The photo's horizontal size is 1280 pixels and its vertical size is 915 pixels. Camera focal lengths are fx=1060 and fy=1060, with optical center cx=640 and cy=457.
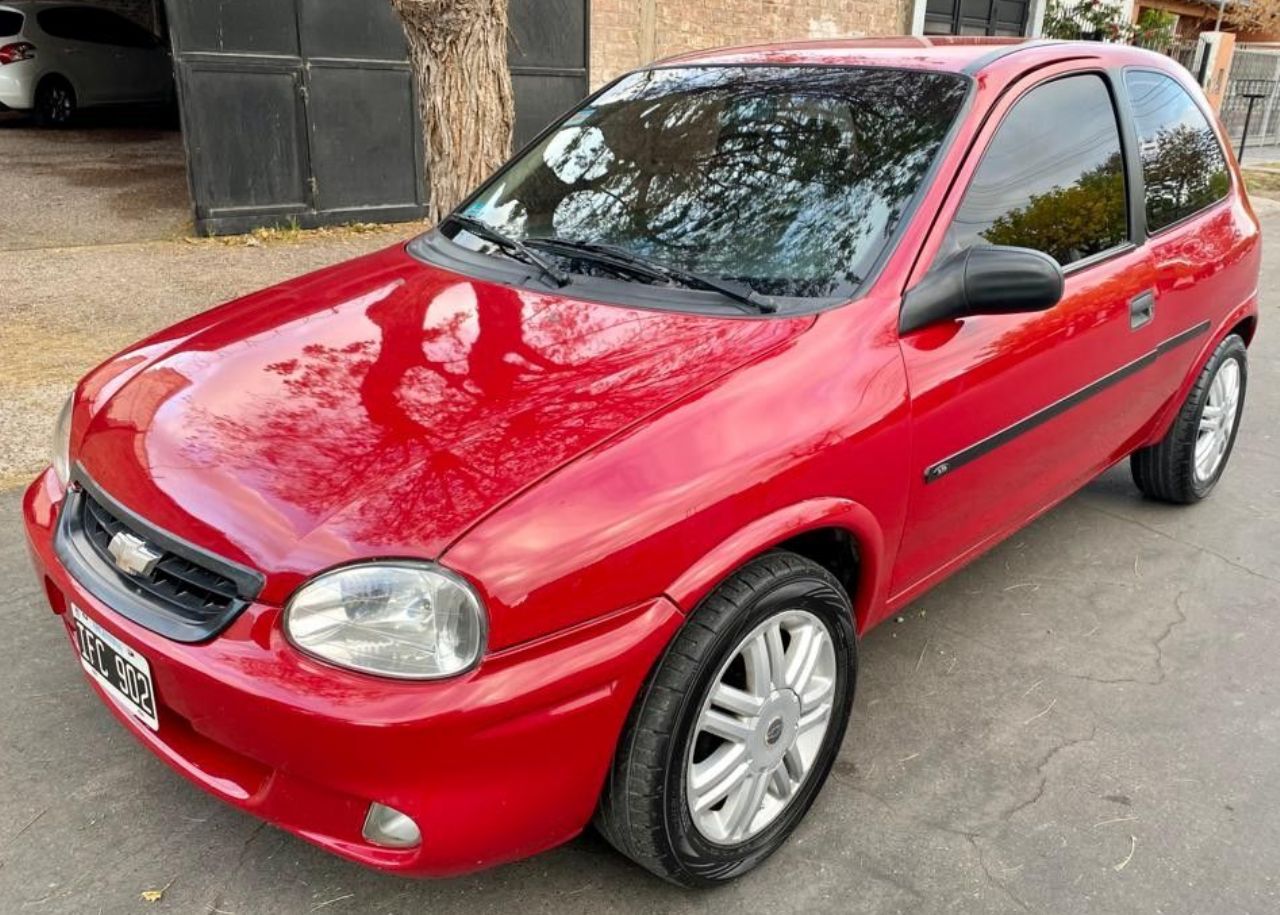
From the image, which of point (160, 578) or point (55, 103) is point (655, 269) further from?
point (55, 103)

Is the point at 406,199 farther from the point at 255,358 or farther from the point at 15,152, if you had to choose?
the point at 255,358

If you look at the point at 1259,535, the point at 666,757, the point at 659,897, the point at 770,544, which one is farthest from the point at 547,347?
the point at 1259,535

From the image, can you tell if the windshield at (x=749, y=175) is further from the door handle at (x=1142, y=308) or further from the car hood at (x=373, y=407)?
the door handle at (x=1142, y=308)

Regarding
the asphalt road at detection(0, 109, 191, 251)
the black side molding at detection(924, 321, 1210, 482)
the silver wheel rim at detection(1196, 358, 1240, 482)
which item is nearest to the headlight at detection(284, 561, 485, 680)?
the black side molding at detection(924, 321, 1210, 482)

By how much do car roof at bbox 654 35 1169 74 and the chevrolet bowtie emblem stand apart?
2294 millimetres

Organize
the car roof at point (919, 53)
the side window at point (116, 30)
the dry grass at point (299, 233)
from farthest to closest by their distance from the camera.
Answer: the side window at point (116, 30), the dry grass at point (299, 233), the car roof at point (919, 53)

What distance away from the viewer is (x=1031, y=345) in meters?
2.87

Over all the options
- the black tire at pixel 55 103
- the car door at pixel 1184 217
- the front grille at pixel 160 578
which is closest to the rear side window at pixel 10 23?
the black tire at pixel 55 103

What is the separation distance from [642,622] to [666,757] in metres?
0.29

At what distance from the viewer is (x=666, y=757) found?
2043 millimetres

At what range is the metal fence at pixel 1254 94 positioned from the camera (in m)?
21.6

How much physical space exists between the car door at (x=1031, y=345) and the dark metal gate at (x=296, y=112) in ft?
22.6

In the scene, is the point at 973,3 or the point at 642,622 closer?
the point at 642,622

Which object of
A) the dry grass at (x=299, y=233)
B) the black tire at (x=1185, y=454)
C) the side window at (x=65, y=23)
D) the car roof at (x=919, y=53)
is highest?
the car roof at (x=919, y=53)
